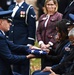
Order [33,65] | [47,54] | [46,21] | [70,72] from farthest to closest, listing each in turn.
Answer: [33,65] < [46,21] < [47,54] < [70,72]

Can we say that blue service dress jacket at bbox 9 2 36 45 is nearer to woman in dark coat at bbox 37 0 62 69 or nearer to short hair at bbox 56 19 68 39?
woman in dark coat at bbox 37 0 62 69

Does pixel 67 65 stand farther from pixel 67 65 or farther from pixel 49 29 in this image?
pixel 49 29

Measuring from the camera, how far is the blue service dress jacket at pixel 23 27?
7.26 m

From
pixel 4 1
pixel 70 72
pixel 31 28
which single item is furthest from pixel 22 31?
pixel 4 1

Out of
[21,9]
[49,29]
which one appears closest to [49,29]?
[49,29]

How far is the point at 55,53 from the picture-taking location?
6.24 metres

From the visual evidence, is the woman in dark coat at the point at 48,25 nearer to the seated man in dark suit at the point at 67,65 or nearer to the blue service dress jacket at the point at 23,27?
the blue service dress jacket at the point at 23,27

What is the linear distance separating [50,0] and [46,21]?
14.2 inches

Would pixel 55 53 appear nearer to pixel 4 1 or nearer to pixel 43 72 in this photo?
pixel 43 72

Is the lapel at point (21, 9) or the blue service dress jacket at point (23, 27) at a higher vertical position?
the lapel at point (21, 9)

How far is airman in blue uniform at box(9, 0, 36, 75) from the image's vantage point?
726 cm

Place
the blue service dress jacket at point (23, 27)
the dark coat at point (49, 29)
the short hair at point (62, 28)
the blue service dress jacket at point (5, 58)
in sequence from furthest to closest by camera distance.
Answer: the blue service dress jacket at point (23, 27) → the dark coat at point (49, 29) → the short hair at point (62, 28) → the blue service dress jacket at point (5, 58)

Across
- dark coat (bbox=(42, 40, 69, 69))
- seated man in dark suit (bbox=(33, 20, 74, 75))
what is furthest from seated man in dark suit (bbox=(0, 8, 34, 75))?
dark coat (bbox=(42, 40, 69, 69))

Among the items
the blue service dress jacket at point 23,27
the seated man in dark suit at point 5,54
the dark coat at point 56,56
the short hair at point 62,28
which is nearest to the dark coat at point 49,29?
the blue service dress jacket at point 23,27
